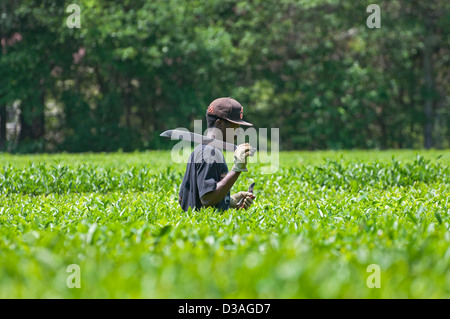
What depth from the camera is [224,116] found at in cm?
515

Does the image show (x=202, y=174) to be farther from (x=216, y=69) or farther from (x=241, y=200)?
(x=216, y=69)

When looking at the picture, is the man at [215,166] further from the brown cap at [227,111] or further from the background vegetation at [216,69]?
the background vegetation at [216,69]

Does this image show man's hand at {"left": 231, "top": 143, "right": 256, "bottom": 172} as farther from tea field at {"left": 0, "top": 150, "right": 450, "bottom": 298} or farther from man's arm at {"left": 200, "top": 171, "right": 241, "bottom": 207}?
tea field at {"left": 0, "top": 150, "right": 450, "bottom": 298}

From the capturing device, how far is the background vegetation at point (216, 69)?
933 inches

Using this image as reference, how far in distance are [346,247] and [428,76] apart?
86.8 feet

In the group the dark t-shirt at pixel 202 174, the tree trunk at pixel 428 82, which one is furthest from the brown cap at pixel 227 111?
the tree trunk at pixel 428 82

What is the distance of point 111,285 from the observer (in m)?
2.32

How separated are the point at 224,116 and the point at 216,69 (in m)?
20.7

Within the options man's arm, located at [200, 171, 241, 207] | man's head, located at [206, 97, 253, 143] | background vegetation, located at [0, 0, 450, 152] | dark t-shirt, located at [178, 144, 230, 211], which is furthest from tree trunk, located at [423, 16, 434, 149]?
man's arm, located at [200, 171, 241, 207]

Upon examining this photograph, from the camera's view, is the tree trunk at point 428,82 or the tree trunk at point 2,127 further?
the tree trunk at point 428,82

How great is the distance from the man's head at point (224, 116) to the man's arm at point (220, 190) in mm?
481

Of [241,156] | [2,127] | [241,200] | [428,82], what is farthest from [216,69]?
[241,156]

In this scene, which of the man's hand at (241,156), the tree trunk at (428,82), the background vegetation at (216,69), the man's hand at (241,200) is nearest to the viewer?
the man's hand at (241,156)
